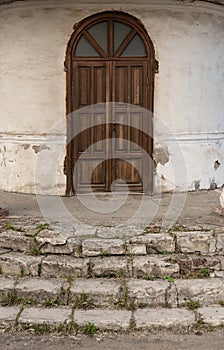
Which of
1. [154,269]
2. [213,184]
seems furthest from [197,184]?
[154,269]

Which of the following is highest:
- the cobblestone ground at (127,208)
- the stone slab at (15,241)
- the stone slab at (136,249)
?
the cobblestone ground at (127,208)

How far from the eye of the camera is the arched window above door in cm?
774

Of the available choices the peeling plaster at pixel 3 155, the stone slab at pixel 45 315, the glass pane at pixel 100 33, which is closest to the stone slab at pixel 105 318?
the stone slab at pixel 45 315

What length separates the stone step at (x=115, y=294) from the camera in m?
5.23

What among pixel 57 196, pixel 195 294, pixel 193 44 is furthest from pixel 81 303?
pixel 193 44

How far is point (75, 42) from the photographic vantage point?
25.4 feet

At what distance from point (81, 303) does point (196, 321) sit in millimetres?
1133

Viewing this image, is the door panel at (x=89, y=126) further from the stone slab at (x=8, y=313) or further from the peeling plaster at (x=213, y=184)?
the stone slab at (x=8, y=313)

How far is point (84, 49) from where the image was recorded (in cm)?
778

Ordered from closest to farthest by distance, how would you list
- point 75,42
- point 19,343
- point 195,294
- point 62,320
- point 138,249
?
point 19,343 < point 62,320 < point 195,294 < point 138,249 < point 75,42

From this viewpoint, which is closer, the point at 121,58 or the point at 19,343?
the point at 19,343

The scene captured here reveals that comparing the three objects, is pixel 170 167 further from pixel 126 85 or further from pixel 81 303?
pixel 81 303

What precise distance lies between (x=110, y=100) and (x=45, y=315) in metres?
3.86

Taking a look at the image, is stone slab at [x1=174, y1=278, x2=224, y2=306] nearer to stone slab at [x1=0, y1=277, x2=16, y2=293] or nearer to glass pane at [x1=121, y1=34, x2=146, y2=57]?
stone slab at [x1=0, y1=277, x2=16, y2=293]
